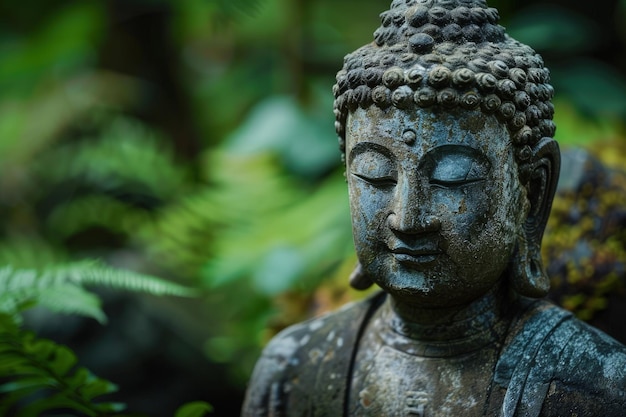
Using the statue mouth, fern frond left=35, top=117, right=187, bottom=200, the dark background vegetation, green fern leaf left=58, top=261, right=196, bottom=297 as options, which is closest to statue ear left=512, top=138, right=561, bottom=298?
the statue mouth

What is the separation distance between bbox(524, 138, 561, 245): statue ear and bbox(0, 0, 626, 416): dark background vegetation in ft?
2.54

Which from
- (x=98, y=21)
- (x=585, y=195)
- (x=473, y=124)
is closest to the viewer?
(x=473, y=124)

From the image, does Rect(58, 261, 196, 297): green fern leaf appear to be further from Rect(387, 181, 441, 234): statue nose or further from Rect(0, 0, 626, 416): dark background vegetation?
Rect(0, 0, 626, 416): dark background vegetation

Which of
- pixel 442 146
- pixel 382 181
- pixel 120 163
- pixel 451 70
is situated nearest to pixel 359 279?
pixel 382 181

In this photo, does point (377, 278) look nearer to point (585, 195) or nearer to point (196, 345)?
point (585, 195)

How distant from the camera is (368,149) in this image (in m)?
1.96

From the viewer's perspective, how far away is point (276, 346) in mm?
2264

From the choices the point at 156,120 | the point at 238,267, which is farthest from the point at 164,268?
the point at 156,120

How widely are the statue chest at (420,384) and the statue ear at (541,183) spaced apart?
31 cm

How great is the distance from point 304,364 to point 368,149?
0.58 metres

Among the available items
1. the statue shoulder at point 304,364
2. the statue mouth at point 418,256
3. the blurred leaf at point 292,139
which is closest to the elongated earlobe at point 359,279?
the statue shoulder at point 304,364

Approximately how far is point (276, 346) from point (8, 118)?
4.34 meters

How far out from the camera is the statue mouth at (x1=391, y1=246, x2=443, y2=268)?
75.3 inches

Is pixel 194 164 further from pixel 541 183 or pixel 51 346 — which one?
pixel 541 183
